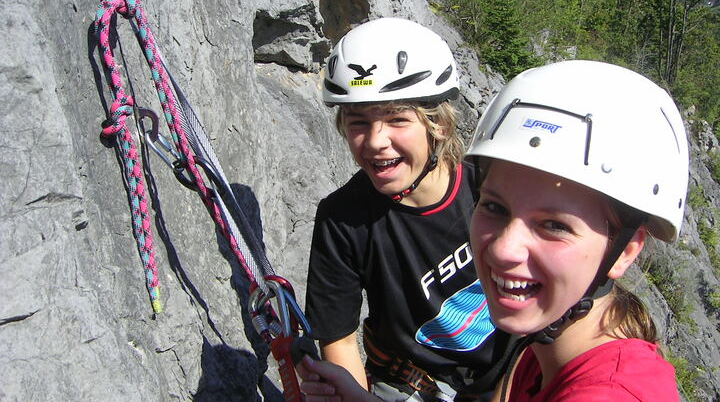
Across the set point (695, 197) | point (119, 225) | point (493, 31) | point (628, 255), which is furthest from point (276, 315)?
point (695, 197)

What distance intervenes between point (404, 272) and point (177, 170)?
122 cm

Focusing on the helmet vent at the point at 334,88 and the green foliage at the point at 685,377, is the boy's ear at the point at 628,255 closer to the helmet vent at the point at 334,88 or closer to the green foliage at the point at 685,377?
the helmet vent at the point at 334,88

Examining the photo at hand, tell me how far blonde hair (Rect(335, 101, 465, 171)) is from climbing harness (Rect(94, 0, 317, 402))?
2.54 feet

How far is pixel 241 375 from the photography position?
326cm

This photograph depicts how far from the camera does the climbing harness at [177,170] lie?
254 cm

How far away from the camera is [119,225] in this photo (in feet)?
8.36

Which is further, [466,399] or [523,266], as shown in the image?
[466,399]

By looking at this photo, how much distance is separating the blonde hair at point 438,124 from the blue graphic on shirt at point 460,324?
0.66 meters

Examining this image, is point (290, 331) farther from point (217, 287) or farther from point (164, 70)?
point (164, 70)

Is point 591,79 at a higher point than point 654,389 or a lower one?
higher

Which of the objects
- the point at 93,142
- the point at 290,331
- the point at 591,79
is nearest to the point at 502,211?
the point at 591,79

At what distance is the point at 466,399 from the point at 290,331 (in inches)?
38.6

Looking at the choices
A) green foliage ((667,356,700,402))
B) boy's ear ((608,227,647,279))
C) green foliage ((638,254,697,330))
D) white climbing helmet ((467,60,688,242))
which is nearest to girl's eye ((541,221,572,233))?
A: white climbing helmet ((467,60,688,242))

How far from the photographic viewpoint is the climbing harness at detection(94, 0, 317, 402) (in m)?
2.54
